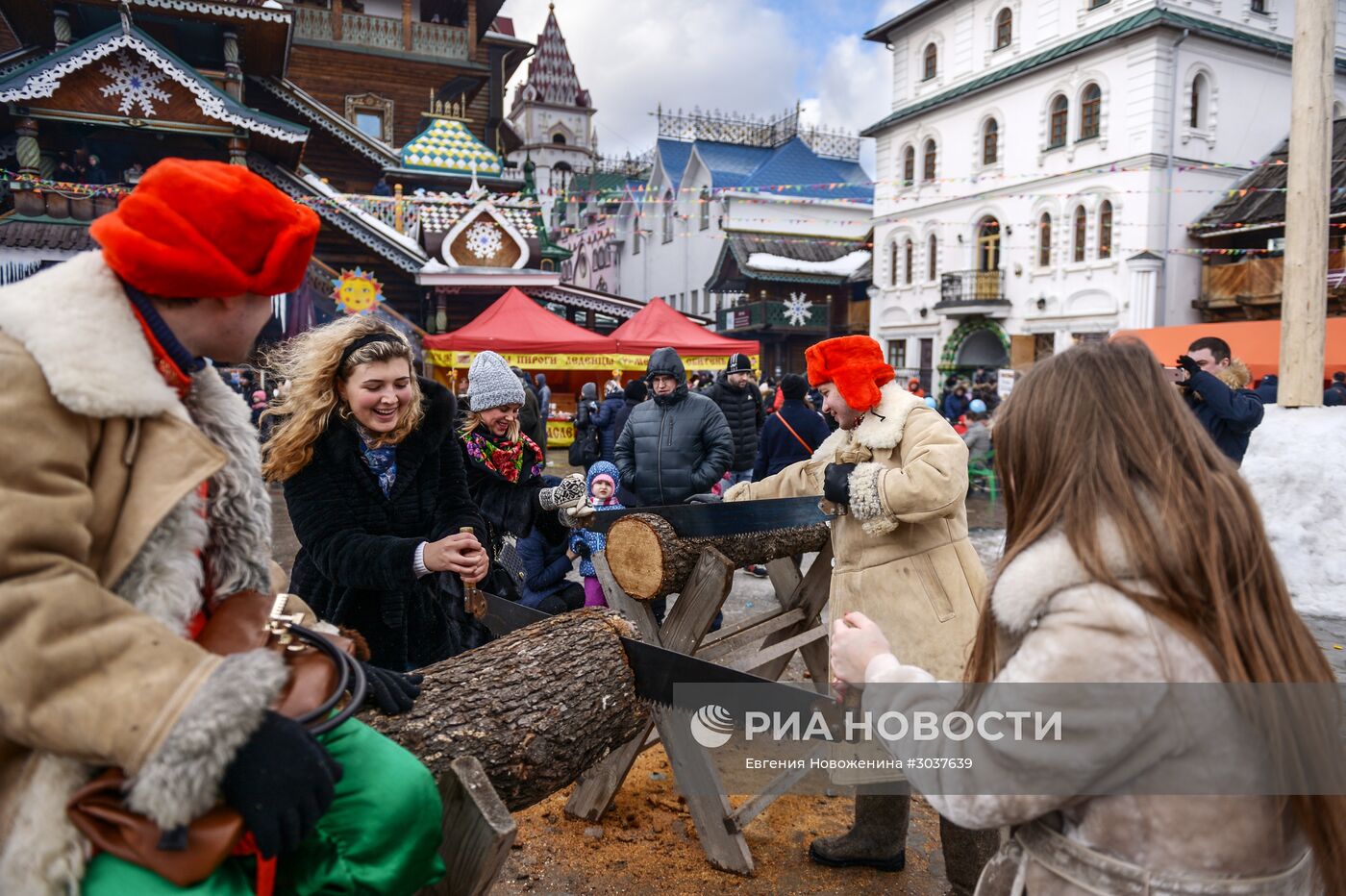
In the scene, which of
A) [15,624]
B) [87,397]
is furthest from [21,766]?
[87,397]

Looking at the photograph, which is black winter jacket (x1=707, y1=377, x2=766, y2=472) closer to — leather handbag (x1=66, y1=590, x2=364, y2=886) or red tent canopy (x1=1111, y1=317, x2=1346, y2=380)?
leather handbag (x1=66, y1=590, x2=364, y2=886)

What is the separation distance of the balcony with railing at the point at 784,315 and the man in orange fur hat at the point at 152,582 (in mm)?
32866

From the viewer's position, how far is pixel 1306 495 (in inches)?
285

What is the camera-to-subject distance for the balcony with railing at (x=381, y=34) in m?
22.3

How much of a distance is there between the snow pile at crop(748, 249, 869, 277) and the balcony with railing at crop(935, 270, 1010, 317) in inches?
253

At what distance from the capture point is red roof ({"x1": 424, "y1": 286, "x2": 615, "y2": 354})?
1434cm

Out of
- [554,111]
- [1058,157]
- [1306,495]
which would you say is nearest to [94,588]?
[1306,495]

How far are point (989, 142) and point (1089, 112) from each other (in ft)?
11.7

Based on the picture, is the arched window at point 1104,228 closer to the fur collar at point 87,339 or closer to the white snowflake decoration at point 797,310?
the white snowflake decoration at point 797,310

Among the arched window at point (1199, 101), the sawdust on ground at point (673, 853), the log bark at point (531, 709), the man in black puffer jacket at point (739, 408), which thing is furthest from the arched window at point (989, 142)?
the log bark at point (531, 709)

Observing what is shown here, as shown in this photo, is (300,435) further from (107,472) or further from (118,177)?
(118,177)

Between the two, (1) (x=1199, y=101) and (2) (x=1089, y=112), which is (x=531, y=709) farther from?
(1) (x=1199, y=101)

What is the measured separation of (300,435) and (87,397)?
167cm

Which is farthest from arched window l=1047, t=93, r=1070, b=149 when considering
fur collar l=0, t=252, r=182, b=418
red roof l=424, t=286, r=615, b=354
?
fur collar l=0, t=252, r=182, b=418
